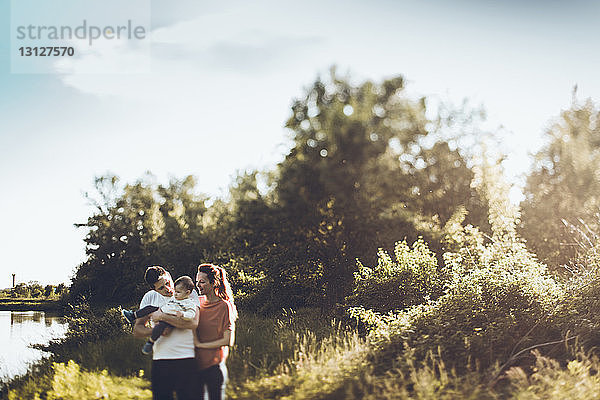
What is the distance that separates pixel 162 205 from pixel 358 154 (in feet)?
147

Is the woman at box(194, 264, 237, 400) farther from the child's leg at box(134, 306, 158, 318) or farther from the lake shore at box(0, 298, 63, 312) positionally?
the lake shore at box(0, 298, 63, 312)

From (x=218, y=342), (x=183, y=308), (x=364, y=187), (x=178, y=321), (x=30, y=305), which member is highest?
(x=364, y=187)

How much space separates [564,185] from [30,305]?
45696 millimetres

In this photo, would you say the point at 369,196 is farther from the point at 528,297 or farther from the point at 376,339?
the point at 528,297

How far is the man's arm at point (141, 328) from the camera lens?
20.3 ft

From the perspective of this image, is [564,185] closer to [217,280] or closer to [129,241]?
[217,280]

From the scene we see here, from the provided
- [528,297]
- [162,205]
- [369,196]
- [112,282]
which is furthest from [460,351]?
[162,205]

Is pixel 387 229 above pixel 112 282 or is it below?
above

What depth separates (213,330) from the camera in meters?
6.15

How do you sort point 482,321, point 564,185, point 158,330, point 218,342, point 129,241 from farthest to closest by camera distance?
point 129,241
point 564,185
point 482,321
point 218,342
point 158,330

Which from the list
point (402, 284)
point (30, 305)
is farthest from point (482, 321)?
point (30, 305)

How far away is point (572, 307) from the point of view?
37.2ft

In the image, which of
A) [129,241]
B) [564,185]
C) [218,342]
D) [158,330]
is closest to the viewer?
[158,330]

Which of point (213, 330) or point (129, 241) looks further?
point (129, 241)
